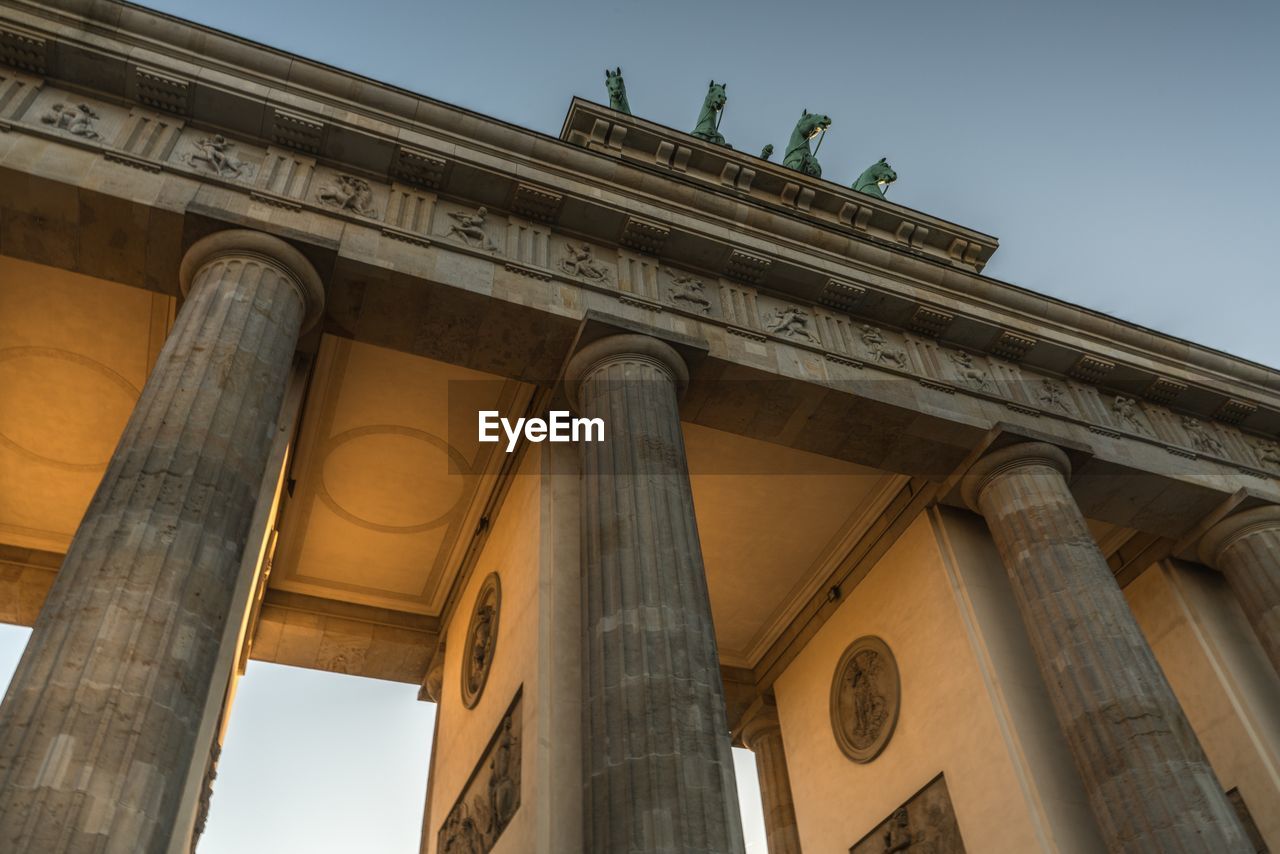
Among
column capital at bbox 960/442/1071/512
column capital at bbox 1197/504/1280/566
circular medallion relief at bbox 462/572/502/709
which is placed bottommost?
circular medallion relief at bbox 462/572/502/709

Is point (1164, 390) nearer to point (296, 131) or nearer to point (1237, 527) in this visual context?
point (1237, 527)

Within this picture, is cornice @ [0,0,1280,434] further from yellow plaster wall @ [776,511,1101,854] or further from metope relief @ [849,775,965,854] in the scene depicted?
metope relief @ [849,775,965,854]

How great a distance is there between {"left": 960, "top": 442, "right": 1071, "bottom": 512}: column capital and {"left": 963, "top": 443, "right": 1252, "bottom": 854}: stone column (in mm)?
12

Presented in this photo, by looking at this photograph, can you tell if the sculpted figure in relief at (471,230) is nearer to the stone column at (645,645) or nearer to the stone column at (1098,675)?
the stone column at (645,645)

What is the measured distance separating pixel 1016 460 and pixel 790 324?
328 cm

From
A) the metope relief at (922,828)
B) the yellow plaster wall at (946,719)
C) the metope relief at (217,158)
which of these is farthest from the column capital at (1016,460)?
the metope relief at (217,158)

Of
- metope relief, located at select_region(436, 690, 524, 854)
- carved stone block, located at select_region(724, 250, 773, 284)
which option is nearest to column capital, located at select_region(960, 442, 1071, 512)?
carved stone block, located at select_region(724, 250, 773, 284)

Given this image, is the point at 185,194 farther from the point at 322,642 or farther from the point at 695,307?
the point at 322,642

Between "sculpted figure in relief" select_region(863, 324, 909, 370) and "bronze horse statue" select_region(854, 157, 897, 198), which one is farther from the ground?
"bronze horse statue" select_region(854, 157, 897, 198)

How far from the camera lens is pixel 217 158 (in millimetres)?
9891

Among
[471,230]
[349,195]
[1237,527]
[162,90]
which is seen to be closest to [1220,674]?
[1237,527]

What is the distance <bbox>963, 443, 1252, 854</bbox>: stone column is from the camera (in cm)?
905

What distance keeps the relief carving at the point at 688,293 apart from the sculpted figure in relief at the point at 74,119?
20.3 feet

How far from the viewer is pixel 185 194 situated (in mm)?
9359
